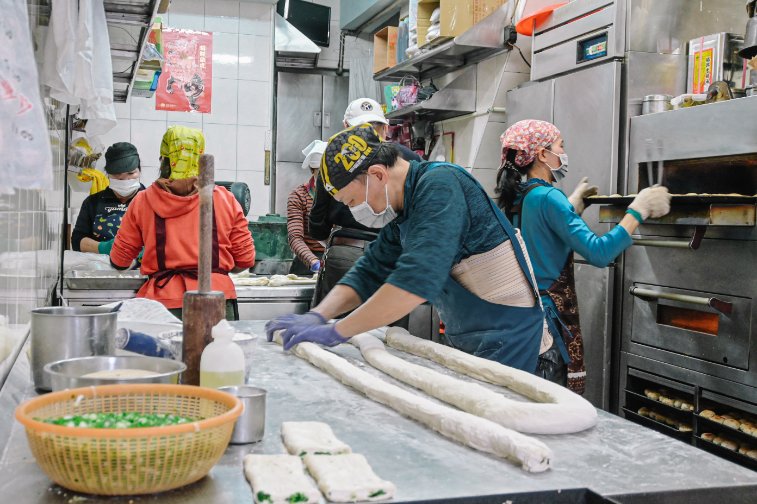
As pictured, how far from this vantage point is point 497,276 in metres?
2.27

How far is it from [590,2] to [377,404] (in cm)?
316

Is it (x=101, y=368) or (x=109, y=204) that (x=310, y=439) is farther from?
(x=109, y=204)

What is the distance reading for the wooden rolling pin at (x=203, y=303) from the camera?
58.1 inches

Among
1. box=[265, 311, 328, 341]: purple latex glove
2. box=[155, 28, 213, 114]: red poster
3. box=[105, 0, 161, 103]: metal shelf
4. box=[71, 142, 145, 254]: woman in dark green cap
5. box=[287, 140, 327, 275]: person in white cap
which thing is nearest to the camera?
box=[265, 311, 328, 341]: purple latex glove

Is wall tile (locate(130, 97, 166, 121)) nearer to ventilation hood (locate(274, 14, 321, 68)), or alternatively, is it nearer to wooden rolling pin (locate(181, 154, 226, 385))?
ventilation hood (locate(274, 14, 321, 68))

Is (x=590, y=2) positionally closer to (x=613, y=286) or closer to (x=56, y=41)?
(x=613, y=286)

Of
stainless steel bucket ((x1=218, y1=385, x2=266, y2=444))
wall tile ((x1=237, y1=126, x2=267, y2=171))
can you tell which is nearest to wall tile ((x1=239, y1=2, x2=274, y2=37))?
wall tile ((x1=237, y1=126, x2=267, y2=171))

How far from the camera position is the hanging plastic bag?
81cm

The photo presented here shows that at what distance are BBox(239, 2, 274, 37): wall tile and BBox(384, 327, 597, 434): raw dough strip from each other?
628 centimetres

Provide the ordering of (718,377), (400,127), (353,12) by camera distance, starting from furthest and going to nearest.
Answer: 1. (353,12)
2. (400,127)
3. (718,377)

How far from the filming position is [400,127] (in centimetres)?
661

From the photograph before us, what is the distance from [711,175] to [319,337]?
2050 millimetres

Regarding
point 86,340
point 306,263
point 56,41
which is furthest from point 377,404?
point 306,263

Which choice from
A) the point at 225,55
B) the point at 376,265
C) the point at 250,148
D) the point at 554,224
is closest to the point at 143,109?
the point at 225,55
